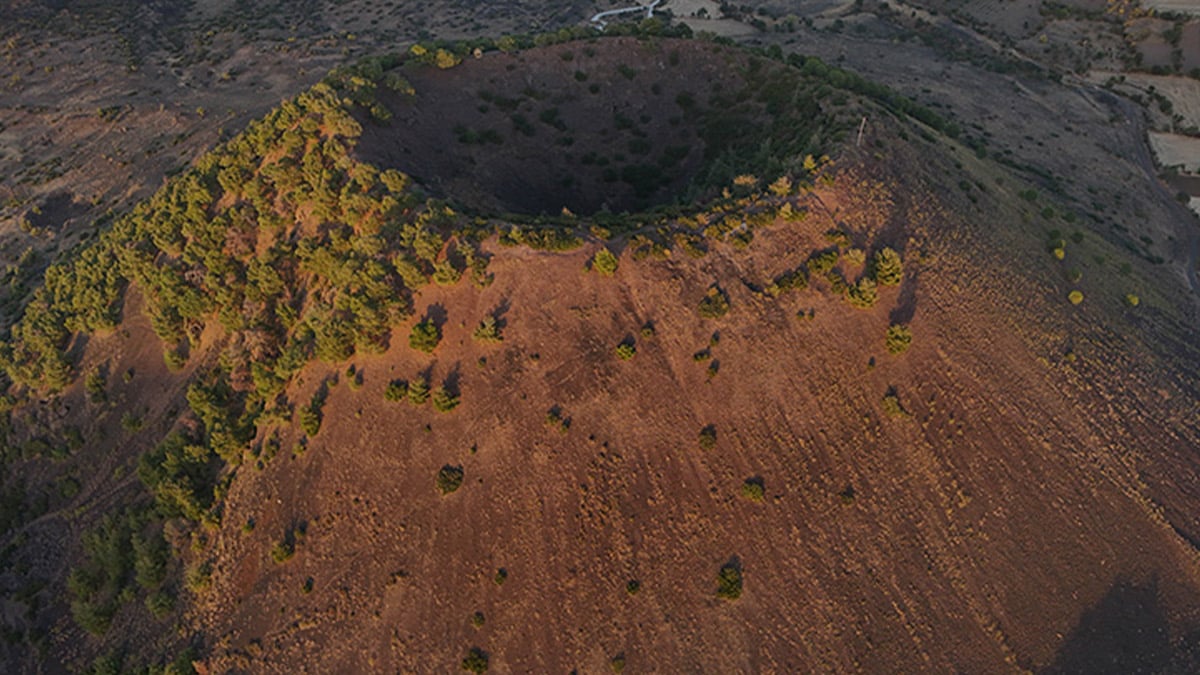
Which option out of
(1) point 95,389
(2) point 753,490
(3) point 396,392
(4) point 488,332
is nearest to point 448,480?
(3) point 396,392

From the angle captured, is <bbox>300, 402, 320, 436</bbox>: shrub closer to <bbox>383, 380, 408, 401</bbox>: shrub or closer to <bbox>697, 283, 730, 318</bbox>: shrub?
<bbox>383, 380, 408, 401</bbox>: shrub

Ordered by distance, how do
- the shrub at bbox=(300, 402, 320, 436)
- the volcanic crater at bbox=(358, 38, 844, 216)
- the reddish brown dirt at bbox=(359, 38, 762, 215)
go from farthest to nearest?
the reddish brown dirt at bbox=(359, 38, 762, 215)
the volcanic crater at bbox=(358, 38, 844, 216)
the shrub at bbox=(300, 402, 320, 436)

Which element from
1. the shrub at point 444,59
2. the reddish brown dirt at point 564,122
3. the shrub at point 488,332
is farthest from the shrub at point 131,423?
the shrub at point 444,59

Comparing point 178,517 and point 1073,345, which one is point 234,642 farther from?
point 1073,345

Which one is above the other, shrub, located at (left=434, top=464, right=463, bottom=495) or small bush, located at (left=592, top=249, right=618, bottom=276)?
small bush, located at (left=592, top=249, right=618, bottom=276)

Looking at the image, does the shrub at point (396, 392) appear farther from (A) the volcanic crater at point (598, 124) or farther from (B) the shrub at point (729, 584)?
(B) the shrub at point (729, 584)

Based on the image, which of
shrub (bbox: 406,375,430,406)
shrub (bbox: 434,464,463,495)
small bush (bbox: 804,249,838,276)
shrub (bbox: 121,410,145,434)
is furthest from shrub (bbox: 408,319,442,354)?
small bush (bbox: 804,249,838,276)
